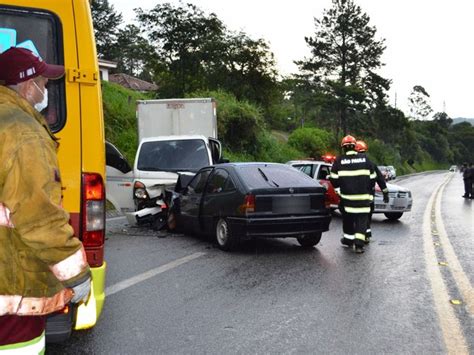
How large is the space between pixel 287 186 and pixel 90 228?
199 inches

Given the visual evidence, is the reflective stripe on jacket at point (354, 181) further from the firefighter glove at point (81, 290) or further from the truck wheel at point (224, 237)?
the firefighter glove at point (81, 290)

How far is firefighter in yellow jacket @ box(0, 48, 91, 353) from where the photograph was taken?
1963 mm

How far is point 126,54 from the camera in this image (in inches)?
3086

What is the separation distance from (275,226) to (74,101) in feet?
16.0

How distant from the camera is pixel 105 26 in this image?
262 feet

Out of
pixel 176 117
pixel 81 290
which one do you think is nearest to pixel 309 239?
pixel 176 117

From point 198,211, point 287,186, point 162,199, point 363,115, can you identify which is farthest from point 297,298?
point 363,115

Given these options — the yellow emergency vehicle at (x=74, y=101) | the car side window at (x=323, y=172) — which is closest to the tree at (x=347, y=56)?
the car side window at (x=323, y=172)

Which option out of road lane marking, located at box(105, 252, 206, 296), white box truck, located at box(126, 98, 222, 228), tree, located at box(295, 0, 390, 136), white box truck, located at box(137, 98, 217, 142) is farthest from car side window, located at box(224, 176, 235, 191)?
tree, located at box(295, 0, 390, 136)

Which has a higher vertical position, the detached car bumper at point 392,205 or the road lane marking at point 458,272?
the detached car bumper at point 392,205

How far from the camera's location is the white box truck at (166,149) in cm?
1040

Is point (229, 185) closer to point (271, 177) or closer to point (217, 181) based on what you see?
point (217, 181)

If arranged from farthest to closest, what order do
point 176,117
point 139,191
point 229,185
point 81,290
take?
point 176,117 → point 139,191 → point 229,185 → point 81,290

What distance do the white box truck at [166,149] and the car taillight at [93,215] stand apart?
22.0 ft
